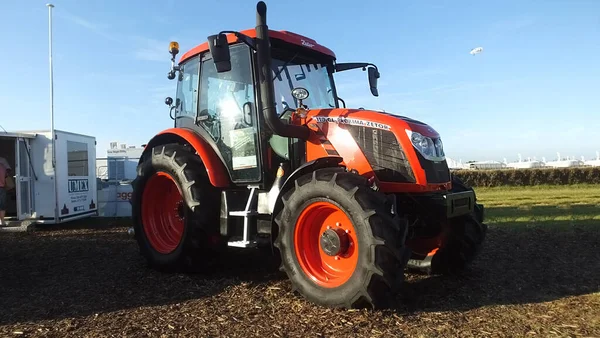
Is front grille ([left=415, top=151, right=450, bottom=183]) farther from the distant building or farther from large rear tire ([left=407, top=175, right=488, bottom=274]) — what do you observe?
the distant building

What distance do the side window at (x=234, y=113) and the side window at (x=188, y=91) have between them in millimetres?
178

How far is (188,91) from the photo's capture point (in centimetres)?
597

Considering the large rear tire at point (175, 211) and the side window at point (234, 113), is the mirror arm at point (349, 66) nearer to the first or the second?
the side window at point (234, 113)

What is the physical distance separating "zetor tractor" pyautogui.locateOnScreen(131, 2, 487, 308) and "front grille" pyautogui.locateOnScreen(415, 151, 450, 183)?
16mm

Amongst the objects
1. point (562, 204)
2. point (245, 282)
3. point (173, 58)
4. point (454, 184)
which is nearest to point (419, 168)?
point (454, 184)

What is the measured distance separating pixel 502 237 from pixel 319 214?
466cm

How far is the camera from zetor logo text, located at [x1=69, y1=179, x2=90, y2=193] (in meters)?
10.5

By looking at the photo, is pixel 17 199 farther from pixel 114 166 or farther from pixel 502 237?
pixel 502 237

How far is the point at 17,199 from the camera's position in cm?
971

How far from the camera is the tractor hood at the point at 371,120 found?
173 inches

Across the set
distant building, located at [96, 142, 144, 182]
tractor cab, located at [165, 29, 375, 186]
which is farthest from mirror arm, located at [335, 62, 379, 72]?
distant building, located at [96, 142, 144, 182]

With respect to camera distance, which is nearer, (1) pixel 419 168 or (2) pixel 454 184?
(1) pixel 419 168

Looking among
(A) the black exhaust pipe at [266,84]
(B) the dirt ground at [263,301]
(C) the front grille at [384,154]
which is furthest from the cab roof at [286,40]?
(B) the dirt ground at [263,301]

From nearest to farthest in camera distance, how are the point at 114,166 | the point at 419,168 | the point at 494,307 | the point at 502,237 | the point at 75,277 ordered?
the point at 494,307, the point at 419,168, the point at 75,277, the point at 502,237, the point at 114,166
